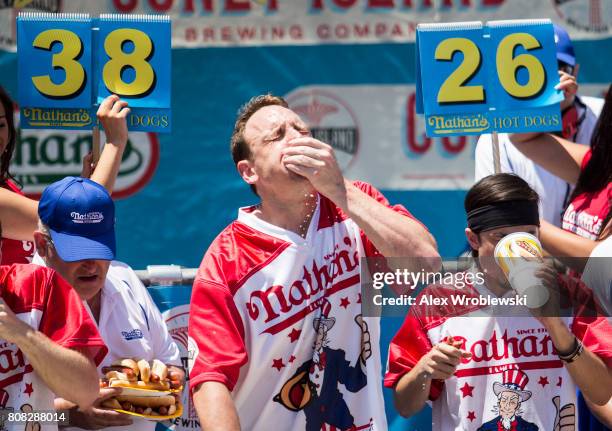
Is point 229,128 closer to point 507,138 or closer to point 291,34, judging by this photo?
point 291,34

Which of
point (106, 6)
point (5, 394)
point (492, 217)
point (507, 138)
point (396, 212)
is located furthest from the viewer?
point (106, 6)

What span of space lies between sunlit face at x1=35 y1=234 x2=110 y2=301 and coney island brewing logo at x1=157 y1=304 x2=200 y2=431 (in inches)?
28.9

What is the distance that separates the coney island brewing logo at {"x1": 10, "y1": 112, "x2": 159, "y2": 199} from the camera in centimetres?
615

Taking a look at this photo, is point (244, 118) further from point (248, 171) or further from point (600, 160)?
point (600, 160)

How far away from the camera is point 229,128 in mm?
6262

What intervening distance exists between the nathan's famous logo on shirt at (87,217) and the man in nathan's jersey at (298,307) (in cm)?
39

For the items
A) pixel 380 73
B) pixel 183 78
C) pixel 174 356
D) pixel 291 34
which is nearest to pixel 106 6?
pixel 183 78

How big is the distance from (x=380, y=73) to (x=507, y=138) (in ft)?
4.65

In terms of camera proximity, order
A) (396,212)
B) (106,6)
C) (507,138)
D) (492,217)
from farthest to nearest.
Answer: (106,6), (507,138), (492,217), (396,212)

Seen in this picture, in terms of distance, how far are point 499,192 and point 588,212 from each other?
935 mm

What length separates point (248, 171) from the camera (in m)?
3.53

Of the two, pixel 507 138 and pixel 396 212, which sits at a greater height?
pixel 507 138

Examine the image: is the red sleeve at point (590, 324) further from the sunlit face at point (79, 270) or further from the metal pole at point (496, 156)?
the sunlit face at point (79, 270)

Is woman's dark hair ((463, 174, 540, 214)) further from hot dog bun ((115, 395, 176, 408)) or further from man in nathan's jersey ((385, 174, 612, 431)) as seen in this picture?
hot dog bun ((115, 395, 176, 408))
